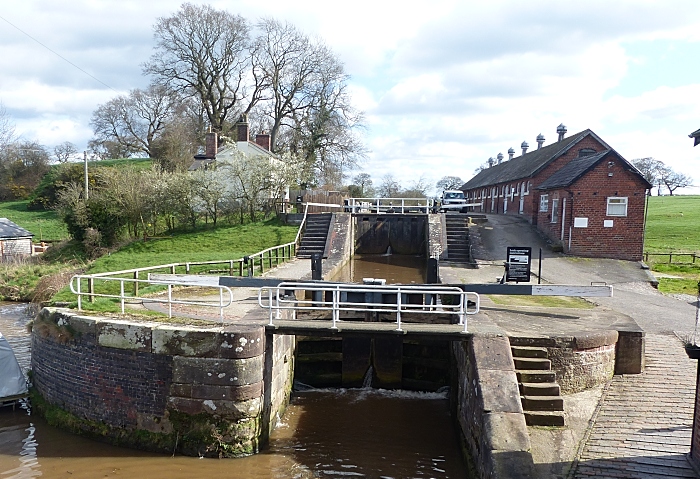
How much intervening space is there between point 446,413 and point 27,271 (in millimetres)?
23158

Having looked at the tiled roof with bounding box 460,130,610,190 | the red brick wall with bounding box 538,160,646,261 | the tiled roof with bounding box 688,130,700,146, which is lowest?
the red brick wall with bounding box 538,160,646,261

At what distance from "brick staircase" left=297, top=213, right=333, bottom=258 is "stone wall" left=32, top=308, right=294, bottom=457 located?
13611 millimetres

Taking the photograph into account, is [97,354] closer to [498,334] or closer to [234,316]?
[234,316]

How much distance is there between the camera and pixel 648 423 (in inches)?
314

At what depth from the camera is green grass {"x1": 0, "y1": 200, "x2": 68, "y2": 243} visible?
126ft

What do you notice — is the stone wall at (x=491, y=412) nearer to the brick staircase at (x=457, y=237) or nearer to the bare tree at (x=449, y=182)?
the brick staircase at (x=457, y=237)

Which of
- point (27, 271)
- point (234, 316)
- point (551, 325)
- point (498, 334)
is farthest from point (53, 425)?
point (27, 271)

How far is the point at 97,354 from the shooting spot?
379 inches

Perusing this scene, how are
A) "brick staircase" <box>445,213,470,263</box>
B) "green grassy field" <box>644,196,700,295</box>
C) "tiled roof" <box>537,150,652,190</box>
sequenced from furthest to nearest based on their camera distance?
"brick staircase" <box>445,213,470,263</box> → "tiled roof" <box>537,150,652,190</box> → "green grassy field" <box>644,196,700,295</box>

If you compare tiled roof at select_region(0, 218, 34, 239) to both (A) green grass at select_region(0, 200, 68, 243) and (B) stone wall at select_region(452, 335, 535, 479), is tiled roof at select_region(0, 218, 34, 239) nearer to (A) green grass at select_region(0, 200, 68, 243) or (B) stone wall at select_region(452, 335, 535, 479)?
(A) green grass at select_region(0, 200, 68, 243)

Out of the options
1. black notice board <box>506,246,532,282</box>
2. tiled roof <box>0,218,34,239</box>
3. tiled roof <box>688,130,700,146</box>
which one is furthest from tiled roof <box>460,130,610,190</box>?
tiled roof <box>0,218,34,239</box>

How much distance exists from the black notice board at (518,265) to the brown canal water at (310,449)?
4853mm

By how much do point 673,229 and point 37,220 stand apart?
54443 millimetres

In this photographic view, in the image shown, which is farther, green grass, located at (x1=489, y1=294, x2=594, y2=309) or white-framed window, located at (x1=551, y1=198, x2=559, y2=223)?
white-framed window, located at (x1=551, y1=198, x2=559, y2=223)
